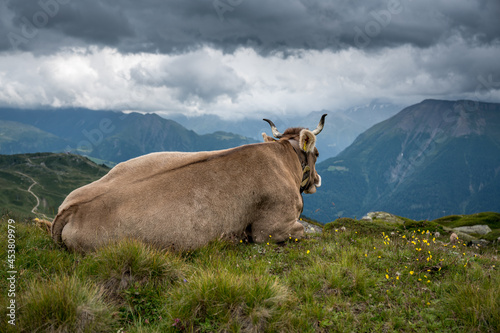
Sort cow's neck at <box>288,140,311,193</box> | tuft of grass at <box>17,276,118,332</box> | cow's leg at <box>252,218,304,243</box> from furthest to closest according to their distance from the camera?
cow's neck at <box>288,140,311,193</box> → cow's leg at <box>252,218,304,243</box> → tuft of grass at <box>17,276,118,332</box>

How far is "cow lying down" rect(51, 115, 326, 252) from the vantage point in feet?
23.4

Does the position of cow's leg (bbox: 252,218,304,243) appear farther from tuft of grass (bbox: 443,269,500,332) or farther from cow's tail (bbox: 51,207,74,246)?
cow's tail (bbox: 51,207,74,246)

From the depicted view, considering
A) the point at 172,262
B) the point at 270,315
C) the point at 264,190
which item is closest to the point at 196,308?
the point at 270,315

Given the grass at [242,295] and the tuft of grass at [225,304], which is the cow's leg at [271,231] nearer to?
the grass at [242,295]

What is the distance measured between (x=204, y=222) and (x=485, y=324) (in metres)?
5.43

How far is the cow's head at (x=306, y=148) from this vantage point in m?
10.8

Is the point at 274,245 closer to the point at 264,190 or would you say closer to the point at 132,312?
the point at 264,190

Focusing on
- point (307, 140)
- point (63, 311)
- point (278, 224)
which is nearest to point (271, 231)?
point (278, 224)

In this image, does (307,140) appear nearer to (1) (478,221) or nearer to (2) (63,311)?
(2) (63,311)

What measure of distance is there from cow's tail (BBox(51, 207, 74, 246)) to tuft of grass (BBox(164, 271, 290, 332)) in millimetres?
3863

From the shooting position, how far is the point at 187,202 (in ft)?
24.9

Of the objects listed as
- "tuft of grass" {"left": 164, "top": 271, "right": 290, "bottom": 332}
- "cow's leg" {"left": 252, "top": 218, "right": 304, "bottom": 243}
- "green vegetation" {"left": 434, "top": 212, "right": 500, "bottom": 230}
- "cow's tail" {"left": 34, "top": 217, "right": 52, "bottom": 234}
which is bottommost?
"green vegetation" {"left": 434, "top": 212, "right": 500, "bottom": 230}

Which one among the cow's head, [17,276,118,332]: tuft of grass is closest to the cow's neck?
the cow's head

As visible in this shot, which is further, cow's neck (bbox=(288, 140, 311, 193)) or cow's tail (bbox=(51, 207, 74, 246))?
cow's neck (bbox=(288, 140, 311, 193))
